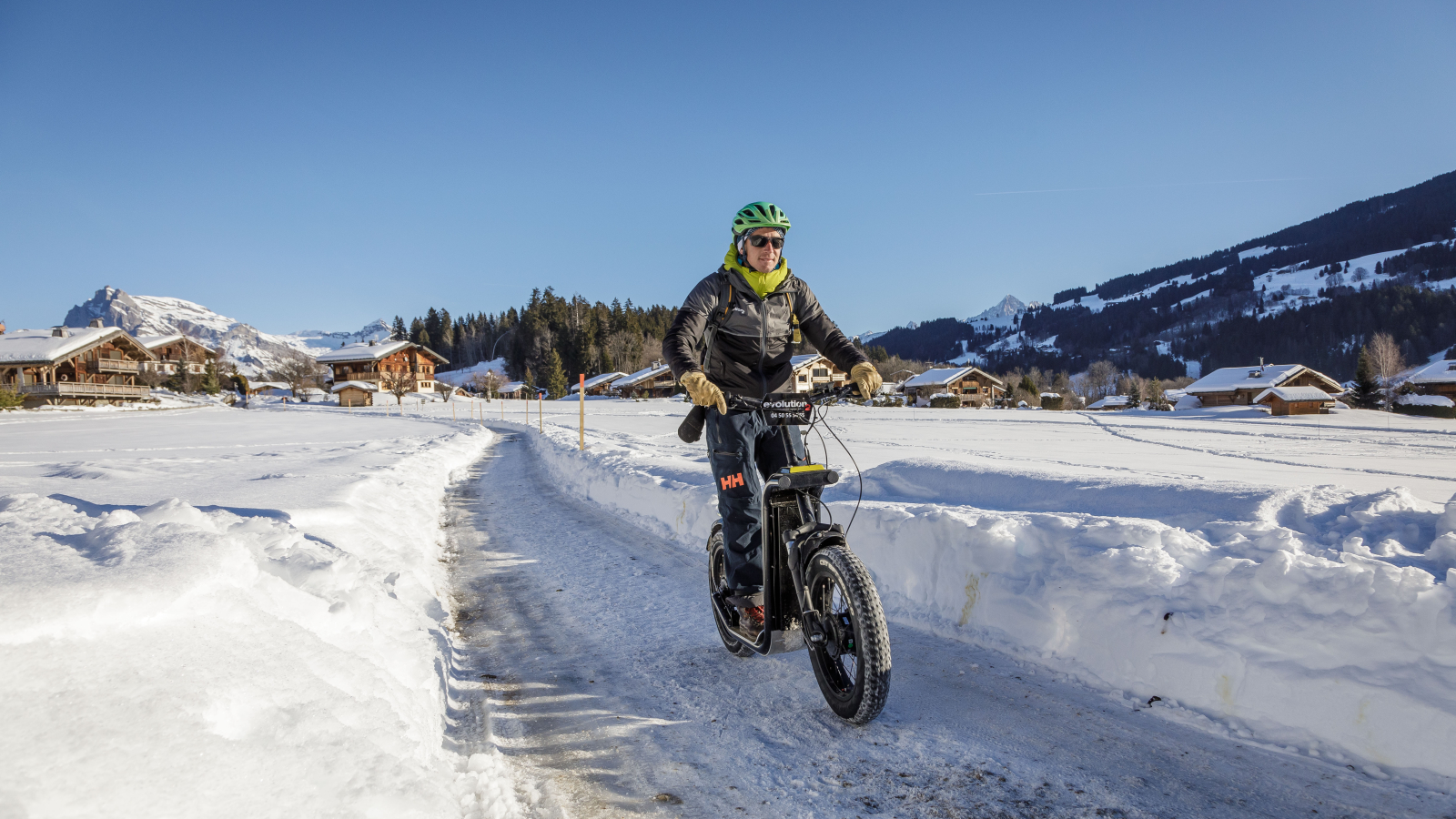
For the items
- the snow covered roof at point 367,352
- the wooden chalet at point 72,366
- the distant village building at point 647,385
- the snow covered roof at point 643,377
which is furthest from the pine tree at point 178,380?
the snow covered roof at point 643,377

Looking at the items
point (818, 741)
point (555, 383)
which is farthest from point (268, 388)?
point (818, 741)

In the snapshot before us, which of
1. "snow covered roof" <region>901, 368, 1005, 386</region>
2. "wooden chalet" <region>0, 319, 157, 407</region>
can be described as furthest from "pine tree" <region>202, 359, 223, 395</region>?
"snow covered roof" <region>901, 368, 1005, 386</region>

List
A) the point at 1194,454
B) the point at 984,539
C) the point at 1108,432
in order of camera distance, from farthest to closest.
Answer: the point at 1108,432, the point at 1194,454, the point at 984,539

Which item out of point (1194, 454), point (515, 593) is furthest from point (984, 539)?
point (1194, 454)

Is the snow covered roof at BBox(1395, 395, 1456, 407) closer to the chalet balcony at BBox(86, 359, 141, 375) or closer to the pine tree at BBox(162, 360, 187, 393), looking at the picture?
the chalet balcony at BBox(86, 359, 141, 375)

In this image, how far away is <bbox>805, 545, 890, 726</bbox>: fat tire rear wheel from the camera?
2678 millimetres

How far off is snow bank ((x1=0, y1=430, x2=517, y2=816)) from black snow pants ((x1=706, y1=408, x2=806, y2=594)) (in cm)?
149

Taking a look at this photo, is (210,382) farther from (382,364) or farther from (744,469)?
(744,469)

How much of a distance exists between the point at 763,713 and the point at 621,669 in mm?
893

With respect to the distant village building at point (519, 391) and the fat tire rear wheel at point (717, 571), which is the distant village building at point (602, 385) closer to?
the distant village building at point (519, 391)

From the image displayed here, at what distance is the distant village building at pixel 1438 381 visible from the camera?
189 feet

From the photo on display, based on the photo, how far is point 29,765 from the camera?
163 centimetres

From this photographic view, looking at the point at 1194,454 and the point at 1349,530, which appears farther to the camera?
the point at 1194,454

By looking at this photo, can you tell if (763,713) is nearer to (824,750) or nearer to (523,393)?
(824,750)
